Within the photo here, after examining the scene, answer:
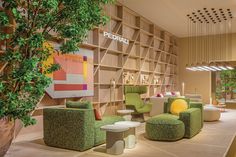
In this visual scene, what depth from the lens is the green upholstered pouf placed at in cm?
475

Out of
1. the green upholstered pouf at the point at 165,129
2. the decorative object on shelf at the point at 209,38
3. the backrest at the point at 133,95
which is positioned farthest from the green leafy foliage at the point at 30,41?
the decorative object on shelf at the point at 209,38

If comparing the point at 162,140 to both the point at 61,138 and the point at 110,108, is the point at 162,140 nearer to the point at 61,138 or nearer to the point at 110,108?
the point at 61,138

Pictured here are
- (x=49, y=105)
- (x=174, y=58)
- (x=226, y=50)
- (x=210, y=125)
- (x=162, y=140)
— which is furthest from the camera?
(x=174, y=58)

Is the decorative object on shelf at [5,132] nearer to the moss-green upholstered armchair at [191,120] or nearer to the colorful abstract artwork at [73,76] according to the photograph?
the colorful abstract artwork at [73,76]

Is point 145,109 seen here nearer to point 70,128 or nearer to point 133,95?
point 133,95

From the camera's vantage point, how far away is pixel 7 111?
9.83ft

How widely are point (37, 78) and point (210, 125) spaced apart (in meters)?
4.97

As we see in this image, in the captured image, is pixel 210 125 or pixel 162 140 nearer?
pixel 162 140

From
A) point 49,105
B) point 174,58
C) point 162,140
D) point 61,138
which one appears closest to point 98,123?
point 61,138

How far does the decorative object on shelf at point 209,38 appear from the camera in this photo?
9.31 meters

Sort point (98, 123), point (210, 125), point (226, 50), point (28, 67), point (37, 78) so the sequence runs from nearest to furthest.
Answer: point (28, 67), point (37, 78), point (98, 123), point (210, 125), point (226, 50)

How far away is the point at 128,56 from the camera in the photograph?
26.8ft

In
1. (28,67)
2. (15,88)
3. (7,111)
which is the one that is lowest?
(7,111)

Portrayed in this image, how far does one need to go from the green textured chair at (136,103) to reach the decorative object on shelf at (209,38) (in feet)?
10.7
